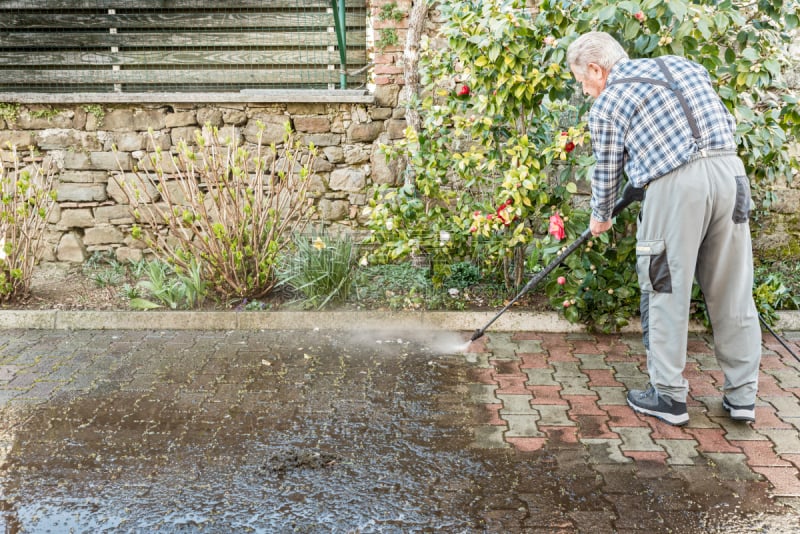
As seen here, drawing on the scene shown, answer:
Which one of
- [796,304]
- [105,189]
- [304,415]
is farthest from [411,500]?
[105,189]

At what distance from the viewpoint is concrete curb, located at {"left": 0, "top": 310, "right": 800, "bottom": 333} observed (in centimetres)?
538

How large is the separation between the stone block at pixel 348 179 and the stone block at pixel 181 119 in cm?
143

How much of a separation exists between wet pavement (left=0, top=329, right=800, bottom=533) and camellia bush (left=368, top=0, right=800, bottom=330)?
0.69m

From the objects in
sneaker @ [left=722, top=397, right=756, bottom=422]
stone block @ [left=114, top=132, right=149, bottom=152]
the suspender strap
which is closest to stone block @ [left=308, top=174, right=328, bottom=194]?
stone block @ [left=114, top=132, right=149, bottom=152]

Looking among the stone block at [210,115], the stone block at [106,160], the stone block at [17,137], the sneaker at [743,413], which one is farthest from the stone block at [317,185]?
the sneaker at [743,413]

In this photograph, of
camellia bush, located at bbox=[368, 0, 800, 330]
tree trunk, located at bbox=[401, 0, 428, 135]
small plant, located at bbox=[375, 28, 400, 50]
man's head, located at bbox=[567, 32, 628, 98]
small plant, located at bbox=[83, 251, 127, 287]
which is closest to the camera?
man's head, located at bbox=[567, 32, 628, 98]

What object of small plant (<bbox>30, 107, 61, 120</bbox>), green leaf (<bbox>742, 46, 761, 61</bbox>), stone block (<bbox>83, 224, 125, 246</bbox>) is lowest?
stone block (<bbox>83, 224, 125, 246</bbox>)

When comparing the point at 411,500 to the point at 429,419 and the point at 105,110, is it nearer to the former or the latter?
the point at 429,419

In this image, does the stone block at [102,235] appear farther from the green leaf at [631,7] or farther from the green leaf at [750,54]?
the green leaf at [750,54]

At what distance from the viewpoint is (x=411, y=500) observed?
307 cm

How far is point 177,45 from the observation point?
22.9 feet

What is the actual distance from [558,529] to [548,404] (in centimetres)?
125

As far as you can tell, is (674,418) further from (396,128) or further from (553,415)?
(396,128)

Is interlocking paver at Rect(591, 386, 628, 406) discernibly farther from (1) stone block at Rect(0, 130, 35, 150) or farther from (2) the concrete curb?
(1) stone block at Rect(0, 130, 35, 150)
